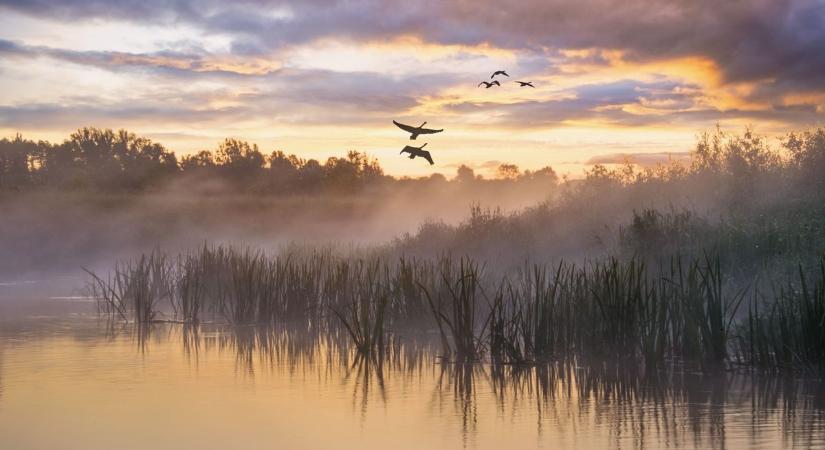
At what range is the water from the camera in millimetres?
7871

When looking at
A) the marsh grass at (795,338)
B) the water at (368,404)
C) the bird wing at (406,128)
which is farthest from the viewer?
the bird wing at (406,128)

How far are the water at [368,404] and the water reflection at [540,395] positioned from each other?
0.02m

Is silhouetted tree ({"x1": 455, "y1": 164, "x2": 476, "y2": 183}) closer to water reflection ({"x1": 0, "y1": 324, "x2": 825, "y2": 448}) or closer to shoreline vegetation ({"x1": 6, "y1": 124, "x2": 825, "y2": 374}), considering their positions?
shoreline vegetation ({"x1": 6, "y1": 124, "x2": 825, "y2": 374})

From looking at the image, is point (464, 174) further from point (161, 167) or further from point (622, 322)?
point (622, 322)

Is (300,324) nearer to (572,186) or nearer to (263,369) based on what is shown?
(263,369)

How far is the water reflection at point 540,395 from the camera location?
793 centimetres

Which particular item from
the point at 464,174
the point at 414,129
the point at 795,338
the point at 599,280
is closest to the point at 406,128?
the point at 414,129

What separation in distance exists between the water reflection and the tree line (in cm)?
5270

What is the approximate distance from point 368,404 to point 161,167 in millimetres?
65941

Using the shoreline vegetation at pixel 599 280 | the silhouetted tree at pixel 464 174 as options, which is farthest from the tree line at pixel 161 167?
the shoreline vegetation at pixel 599 280

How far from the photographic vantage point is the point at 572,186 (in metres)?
29.3

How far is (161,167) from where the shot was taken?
239 feet

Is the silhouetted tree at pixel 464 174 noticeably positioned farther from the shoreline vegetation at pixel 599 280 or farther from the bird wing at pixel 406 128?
the bird wing at pixel 406 128

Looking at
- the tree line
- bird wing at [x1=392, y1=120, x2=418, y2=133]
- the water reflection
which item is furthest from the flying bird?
the tree line
